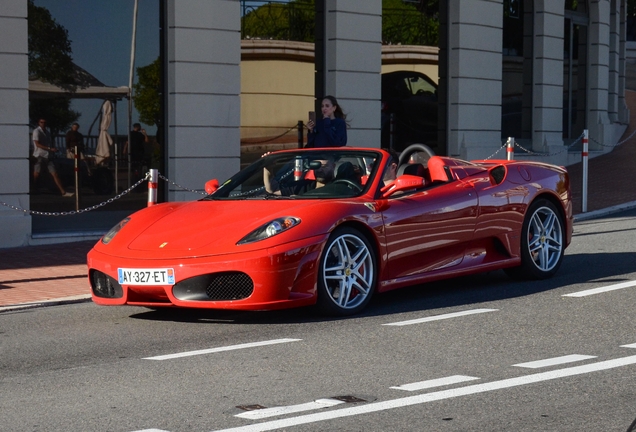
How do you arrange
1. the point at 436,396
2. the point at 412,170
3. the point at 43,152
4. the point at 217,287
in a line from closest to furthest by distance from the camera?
1. the point at 436,396
2. the point at 217,287
3. the point at 412,170
4. the point at 43,152

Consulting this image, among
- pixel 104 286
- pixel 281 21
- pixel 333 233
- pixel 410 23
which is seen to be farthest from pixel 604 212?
pixel 104 286

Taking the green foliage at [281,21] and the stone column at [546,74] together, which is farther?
the stone column at [546,74]

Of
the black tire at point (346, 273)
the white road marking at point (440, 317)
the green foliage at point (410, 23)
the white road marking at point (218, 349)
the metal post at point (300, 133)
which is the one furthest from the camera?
the green foliage at point (410, 23)

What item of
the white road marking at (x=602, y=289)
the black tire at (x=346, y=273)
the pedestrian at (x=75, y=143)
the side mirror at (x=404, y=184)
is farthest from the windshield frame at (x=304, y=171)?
the pedestrian at (x=75, y=143)

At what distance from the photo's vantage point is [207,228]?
786cm

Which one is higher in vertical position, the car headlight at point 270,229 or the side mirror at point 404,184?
the side mirror at point 404,184

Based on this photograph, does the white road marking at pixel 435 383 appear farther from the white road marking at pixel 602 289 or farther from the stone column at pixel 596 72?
the stone column at pixel 596 72

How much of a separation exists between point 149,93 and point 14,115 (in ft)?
8.25

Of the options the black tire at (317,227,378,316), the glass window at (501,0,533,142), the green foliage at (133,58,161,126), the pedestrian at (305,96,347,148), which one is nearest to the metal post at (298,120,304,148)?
the green foliage at (133,58,161,126)

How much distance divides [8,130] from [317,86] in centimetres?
618

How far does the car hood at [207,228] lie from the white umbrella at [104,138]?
7.44 meters

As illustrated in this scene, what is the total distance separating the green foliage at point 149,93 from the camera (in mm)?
16297

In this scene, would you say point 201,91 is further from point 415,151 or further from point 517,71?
point 517,71

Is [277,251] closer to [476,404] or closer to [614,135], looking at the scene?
[476,404]
